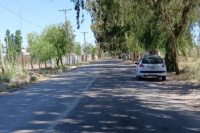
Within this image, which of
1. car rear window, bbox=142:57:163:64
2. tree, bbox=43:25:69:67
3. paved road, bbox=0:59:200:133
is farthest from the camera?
tree, bbox=43:25:69:67

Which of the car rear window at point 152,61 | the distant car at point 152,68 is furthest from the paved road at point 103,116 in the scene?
the car rear window at point 152,61

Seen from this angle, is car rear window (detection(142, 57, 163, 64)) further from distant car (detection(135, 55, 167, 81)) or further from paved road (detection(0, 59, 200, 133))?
paved road (detection(0, 59, 200, 133))

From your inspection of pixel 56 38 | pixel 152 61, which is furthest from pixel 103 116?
pixel 56 38

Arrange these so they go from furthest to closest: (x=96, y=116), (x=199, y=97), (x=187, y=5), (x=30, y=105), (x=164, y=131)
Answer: (x=187, y=5) → (x=199, y=97) → (x=30, y=105) → (x=96, y=116) → (x=164, y=131)

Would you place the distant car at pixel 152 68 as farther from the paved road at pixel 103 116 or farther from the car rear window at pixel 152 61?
the paved road at pixel 103 116

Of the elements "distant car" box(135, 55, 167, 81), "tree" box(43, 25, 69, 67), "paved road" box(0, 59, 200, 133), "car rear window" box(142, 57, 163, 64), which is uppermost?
"tree" box(43, 25, 69, 67)

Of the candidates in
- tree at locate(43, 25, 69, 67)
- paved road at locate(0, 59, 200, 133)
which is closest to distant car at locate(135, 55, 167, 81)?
paved road at locate(0, 59, 200, 133)

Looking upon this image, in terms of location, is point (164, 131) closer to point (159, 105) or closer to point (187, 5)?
point (159, 105)

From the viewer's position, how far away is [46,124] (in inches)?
301

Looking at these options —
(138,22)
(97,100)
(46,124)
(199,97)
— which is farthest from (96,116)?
(138,22)

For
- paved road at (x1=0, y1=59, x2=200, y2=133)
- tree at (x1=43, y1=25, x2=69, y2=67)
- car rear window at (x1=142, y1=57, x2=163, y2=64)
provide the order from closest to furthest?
paved road at (x1=0, y1=59, x2=200, y2=133)
car rear window at (x1=142, y1=57, x2=163, y2=64)
tree at (x1=43, y1=25, x2=69, y2=67)

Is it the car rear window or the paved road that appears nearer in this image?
the paved road

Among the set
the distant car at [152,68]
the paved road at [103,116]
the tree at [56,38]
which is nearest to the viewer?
the paved road at [103,116]

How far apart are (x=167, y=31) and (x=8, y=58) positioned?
1416 cm
